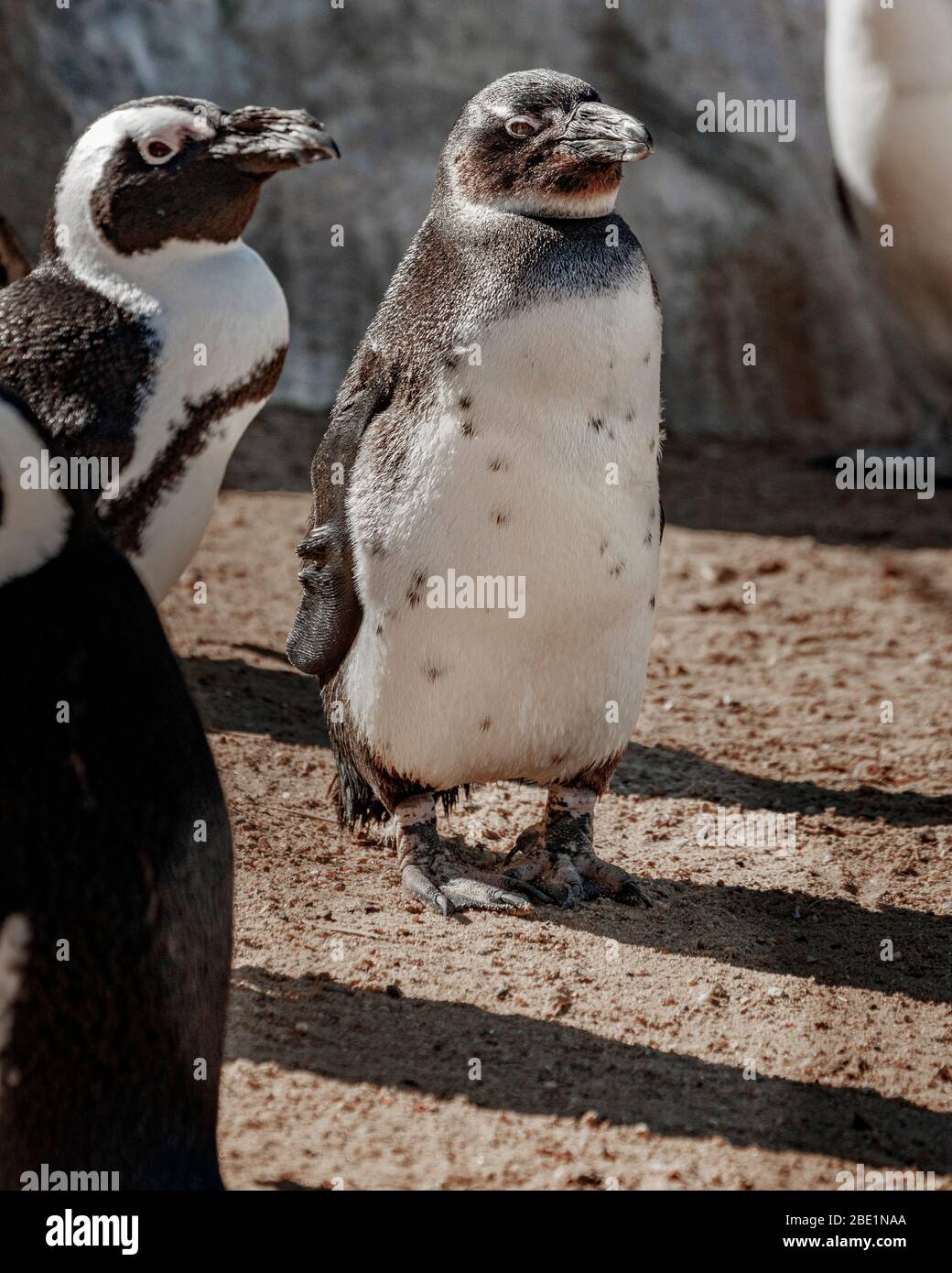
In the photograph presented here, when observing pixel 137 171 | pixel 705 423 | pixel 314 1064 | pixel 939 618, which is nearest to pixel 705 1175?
pixel 314 1064

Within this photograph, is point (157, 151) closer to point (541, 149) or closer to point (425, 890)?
point (541, 149)

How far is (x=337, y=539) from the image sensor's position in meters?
3.14

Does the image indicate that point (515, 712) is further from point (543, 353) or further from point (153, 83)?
point (153, 83)

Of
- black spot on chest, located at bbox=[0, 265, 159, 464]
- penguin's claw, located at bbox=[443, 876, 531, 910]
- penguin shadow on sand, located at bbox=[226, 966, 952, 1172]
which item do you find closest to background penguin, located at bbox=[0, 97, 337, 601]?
black spot on chest, located at bbox=[0, 265, 159, 464]

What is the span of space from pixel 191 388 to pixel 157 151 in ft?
1.71

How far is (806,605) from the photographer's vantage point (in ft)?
17.5

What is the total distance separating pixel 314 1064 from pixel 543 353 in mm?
1298

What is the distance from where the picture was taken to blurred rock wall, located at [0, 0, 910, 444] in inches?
297

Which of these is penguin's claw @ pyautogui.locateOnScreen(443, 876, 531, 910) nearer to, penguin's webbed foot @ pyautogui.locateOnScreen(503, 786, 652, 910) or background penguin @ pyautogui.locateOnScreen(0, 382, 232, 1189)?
penguin's webbed foot @ pyautogui.locateOnScreen(503, 786, 652, 910)

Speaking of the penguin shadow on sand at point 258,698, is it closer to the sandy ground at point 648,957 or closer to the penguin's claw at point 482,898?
the sandy ground at point 648,957

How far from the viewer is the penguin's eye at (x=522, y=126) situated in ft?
9.75

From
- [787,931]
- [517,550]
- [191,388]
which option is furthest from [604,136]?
[787,931]

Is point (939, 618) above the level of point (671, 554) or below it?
below

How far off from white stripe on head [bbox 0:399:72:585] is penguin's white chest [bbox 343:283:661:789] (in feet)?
4.11
